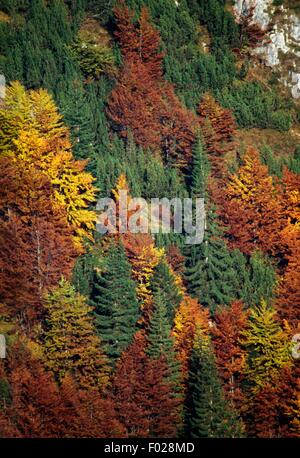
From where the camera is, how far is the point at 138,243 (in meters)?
75.2

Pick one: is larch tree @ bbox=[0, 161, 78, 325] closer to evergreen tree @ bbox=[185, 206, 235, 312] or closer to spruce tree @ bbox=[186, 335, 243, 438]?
evergreen tree @ bbox=[185, 206, 235, 312]

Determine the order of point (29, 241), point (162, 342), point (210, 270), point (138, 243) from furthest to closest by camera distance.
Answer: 1. point (210, 270)
2. point (138, 243)
3. point (29, 241)
4. point (162, 342)

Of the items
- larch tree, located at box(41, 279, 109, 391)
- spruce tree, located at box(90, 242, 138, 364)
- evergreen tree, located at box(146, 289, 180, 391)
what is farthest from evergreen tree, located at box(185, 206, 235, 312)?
larch tree, located at box(41, 279, 109, 391)

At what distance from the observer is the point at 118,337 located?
67.6 metres

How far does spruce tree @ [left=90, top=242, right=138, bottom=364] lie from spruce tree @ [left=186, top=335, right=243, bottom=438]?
24.4 ft

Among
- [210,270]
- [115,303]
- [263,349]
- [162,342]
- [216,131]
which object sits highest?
[216,131]

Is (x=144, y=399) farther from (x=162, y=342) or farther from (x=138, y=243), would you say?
(x=138, y=243)

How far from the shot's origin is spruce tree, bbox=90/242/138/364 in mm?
67688

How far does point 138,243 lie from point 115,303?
8.24m

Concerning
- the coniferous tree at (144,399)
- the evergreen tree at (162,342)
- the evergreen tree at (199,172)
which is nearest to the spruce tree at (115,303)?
the evergreen tree at (162,342)

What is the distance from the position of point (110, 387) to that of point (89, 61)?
161ft

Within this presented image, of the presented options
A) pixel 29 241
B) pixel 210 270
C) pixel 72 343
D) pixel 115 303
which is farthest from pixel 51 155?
pixel 72 343

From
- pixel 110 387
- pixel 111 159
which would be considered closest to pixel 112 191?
pixel 111 159

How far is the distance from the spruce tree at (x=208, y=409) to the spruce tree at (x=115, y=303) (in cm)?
744
